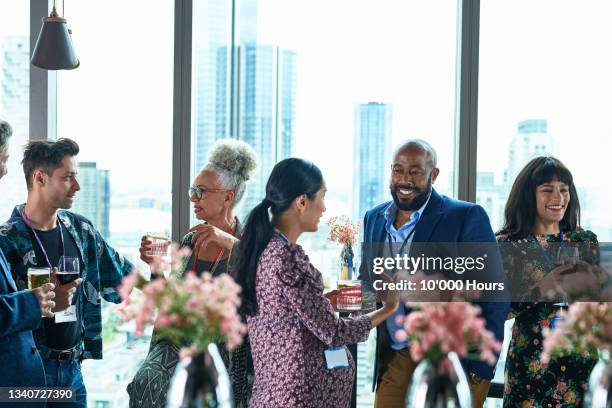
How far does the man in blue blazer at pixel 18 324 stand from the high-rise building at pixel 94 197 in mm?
1256

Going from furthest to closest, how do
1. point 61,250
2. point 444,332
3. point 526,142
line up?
point 526,142 < point 61,250 < point 444,332

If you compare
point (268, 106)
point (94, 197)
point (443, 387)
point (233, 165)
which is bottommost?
point (443, 387)

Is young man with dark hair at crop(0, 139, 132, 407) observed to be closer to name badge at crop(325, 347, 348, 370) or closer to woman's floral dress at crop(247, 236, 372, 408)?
woman's floral dress at crop(247, 236, 372, 408)

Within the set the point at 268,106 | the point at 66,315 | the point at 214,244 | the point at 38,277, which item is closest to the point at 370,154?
the point at 268,106

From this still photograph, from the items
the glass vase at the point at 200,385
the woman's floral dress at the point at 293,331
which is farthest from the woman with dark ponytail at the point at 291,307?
the glass vase at the point at 200,385

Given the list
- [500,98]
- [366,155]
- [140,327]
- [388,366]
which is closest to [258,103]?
[366,155]

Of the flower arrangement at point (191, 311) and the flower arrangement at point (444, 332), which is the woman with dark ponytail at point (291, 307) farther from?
the flower arrangement at point (444, 332)

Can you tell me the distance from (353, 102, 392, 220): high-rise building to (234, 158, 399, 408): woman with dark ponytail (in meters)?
1.28

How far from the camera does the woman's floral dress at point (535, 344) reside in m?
3.03

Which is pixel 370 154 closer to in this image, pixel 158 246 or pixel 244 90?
pixel 244 90

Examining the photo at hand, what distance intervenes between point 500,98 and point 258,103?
1.29m

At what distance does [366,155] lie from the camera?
401 centimetres

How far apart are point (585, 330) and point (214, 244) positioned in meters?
1.95

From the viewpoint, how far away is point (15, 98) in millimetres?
4188
